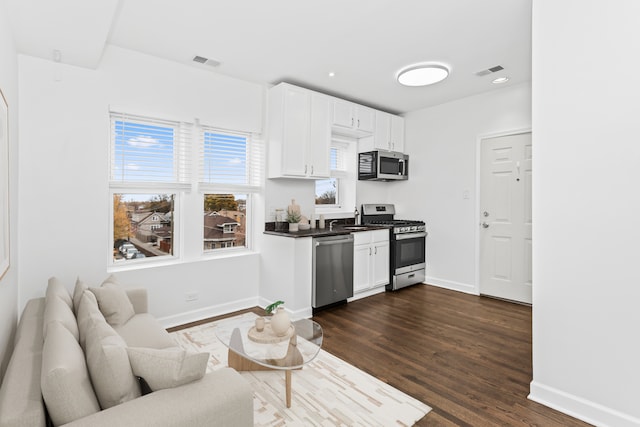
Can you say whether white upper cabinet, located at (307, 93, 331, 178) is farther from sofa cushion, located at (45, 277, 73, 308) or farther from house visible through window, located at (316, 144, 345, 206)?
sofa cushion, located at (45, 277, 73, 308)

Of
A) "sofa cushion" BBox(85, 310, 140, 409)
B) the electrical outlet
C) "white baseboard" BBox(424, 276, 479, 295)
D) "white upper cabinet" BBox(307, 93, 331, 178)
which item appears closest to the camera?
"sofa cushion" BBox(85, 310, 140, 409)

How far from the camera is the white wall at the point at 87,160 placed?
2.68 m

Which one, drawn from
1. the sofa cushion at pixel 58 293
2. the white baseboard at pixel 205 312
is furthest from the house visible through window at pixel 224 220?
the sofa cushion at pixel 58 293

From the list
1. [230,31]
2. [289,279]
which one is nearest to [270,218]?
[289,279]

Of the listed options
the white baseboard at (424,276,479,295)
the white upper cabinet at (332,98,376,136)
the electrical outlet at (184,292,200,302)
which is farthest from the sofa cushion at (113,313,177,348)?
the white baseboard at (424,276,479,295)

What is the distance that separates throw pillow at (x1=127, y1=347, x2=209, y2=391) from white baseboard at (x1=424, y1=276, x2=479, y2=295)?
4.18 m

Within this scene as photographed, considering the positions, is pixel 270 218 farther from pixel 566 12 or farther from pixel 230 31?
pixel 566 12

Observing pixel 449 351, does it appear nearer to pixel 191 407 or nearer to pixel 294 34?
pixel 191 407

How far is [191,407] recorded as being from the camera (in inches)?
47.3

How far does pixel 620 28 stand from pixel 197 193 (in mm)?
3572

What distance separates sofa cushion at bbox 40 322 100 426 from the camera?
109 cm

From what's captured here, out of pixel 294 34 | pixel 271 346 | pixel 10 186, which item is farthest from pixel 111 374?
pixel 294 34

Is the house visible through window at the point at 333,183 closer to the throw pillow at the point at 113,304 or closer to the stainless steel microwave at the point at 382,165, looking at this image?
the stainless steel microwave at the point at 382,165

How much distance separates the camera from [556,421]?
1.96 metres
